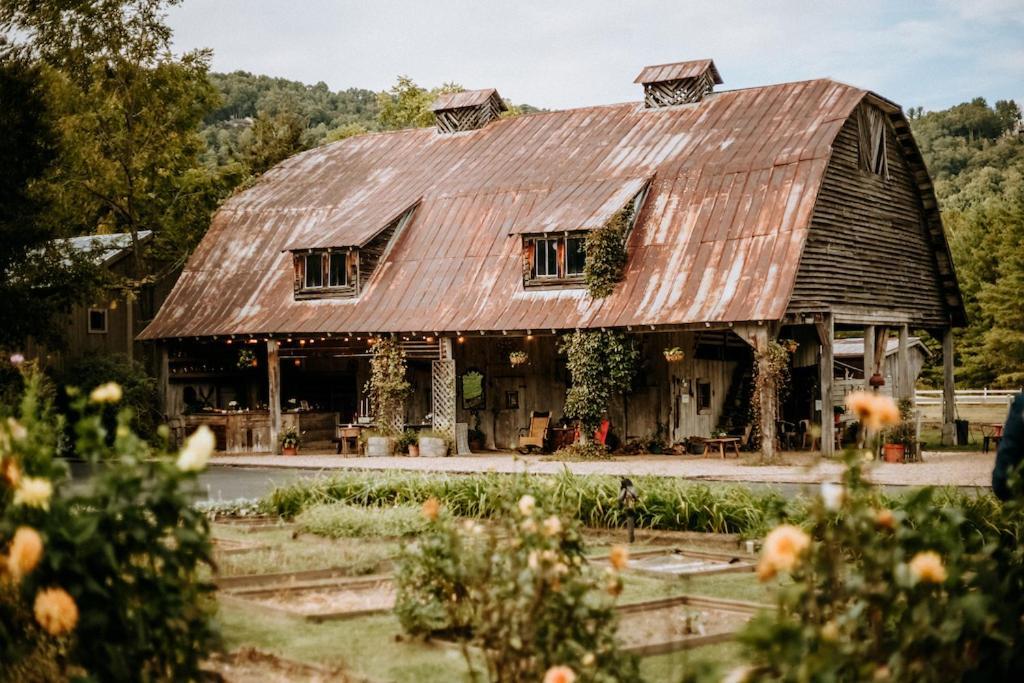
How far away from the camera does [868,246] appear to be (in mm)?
26953

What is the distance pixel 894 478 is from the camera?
19.1 m

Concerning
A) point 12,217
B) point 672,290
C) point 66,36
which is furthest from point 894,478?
point 66,36

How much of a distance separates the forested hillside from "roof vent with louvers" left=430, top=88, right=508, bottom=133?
87.6 ft

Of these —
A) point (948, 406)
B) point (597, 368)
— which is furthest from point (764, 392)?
point (948, 406)

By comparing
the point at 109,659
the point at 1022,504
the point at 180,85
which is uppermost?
the point at 180,85

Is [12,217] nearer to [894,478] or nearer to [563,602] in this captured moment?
[894,478]

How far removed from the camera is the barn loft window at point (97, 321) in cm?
3171

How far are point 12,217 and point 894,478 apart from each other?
63.0ft

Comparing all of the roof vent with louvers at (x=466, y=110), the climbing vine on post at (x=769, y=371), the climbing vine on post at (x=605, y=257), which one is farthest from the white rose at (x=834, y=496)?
the roof vent with louvers at (x=466, y=110)

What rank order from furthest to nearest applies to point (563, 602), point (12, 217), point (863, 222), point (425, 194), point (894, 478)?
point (425, 194) < point (863, 222) < point (12, 217) < point (894, 478) < point (563, 602)

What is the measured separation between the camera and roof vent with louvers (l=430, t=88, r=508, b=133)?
34.9m

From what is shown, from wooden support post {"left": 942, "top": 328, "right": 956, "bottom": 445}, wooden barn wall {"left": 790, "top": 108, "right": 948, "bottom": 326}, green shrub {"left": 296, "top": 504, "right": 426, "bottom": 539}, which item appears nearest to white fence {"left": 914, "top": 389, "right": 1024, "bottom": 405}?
wooden support post {"left": 942, "top": 328, "right": 956, "bottom": 445}

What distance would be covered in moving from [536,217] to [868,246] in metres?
8.13

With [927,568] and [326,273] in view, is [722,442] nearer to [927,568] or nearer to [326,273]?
[326,273]
